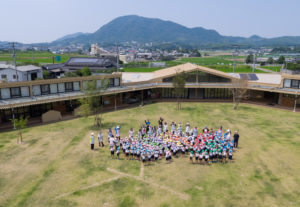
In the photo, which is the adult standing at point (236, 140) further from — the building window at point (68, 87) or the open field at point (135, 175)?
the building window at point (68, 87)

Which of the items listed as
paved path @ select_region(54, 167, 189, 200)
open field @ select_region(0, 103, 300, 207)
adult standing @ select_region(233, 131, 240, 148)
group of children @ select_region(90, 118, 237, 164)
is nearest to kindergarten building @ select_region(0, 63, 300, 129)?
open field @ select_region(0, 103, 300, 207)

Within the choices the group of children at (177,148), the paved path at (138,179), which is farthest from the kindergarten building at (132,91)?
the paved path at (138,179)

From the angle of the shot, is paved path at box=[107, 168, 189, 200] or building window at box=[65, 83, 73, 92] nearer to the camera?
paved path at box=[107, 168, 189, 200]

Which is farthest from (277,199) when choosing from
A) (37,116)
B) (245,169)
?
(37,116)

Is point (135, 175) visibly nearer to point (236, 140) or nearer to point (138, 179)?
point (138, 179)

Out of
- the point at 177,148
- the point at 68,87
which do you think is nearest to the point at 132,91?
A: the point at 68,87

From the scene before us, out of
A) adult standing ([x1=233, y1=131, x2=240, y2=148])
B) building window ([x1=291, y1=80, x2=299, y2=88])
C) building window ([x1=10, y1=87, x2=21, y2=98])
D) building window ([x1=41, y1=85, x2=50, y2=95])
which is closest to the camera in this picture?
adult standing ([x1=233, y1=131, x2=240, y2=148])

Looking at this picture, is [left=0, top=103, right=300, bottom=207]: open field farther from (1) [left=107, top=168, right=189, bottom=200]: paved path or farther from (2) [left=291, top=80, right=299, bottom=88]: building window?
(2) [left=291, top=80, right=299, bottom=88]: building window
